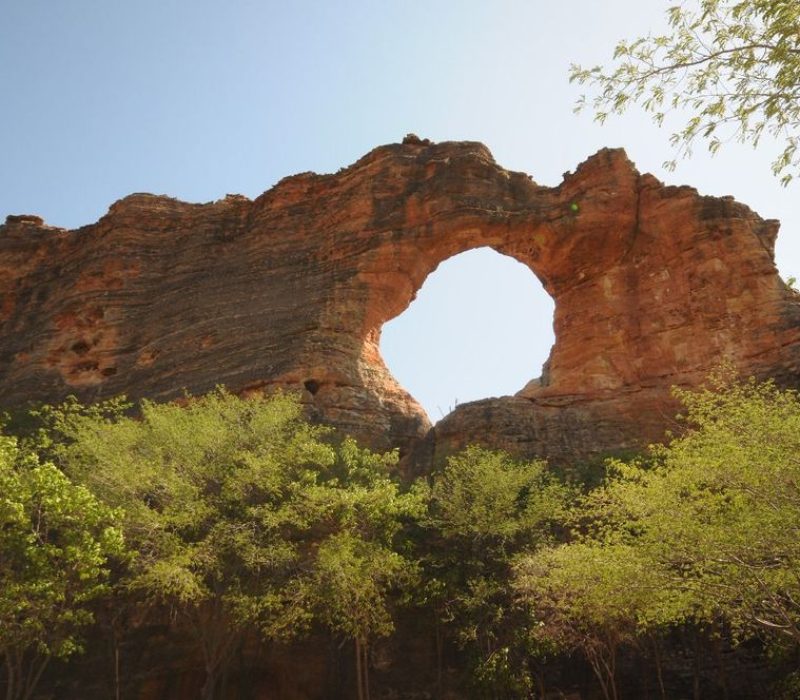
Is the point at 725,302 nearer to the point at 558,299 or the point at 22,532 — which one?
the point at 558,299

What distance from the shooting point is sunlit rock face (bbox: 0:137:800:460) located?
24.5 m

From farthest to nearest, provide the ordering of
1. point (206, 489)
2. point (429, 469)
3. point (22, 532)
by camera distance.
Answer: point (429, 469), point (206, 489), point (22, 532)

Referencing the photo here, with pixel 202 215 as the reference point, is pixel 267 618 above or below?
below

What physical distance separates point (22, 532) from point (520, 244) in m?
22.0

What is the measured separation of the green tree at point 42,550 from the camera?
12.8 meters

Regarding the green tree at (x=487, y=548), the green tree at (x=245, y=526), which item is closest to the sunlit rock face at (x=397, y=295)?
the green tree at (x=487, y=548)

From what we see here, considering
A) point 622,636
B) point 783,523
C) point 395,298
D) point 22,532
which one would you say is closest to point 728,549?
point 783,523

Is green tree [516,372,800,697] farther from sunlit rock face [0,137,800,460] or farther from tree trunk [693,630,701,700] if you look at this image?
sunlit rock face [0,137,800,460]

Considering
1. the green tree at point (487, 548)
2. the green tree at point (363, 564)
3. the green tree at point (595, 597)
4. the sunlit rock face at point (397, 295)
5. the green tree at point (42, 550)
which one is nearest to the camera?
the green tree at point (595, 597)

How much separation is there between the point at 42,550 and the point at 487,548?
Result: 9.45m

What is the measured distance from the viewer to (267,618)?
15703 millimetres

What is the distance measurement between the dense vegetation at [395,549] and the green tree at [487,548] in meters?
0.05

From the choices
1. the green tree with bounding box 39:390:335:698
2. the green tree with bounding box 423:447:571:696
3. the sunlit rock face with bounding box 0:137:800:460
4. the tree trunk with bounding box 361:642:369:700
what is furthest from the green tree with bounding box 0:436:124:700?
the sunlit rock face with bounding box 0:137:800:460

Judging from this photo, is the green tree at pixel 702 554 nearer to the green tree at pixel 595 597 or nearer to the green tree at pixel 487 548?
the green tree at pixel 595 597
